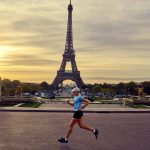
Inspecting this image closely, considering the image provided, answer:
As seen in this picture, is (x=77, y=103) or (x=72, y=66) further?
(x=72, y=66)

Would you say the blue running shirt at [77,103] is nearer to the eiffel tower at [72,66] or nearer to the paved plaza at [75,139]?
the paved plaza at [75,139]

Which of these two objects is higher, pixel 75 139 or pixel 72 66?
pixel 72 66

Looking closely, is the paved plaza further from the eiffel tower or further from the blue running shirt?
the eiffel tower

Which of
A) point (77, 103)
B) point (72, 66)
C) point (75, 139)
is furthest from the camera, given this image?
point (72, 66)

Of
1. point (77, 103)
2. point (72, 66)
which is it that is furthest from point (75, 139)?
point (72, 66)

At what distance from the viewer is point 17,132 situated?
17.3 metres

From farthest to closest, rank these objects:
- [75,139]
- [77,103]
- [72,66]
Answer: [72,66] → [75,139] → [77,103]

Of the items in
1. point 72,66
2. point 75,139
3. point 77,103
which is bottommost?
point 75,139

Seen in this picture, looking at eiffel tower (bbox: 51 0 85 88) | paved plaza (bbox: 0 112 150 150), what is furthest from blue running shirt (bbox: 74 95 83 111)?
eiffel tower (bbox: 51 0 85 88)

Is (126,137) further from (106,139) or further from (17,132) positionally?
(17,132)

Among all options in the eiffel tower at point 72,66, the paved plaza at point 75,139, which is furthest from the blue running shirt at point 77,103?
the eiffel tower at point 72,66

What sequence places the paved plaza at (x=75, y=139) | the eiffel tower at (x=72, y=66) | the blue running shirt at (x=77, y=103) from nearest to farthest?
the paved plaza at (x=75, y=139) < the blue running shirt at (x=77, y=103) < the eiffel tower at (x=72, y=66)

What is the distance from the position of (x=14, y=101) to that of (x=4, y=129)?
28158 millimetres

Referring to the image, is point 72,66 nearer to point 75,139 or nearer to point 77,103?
point 75,139
